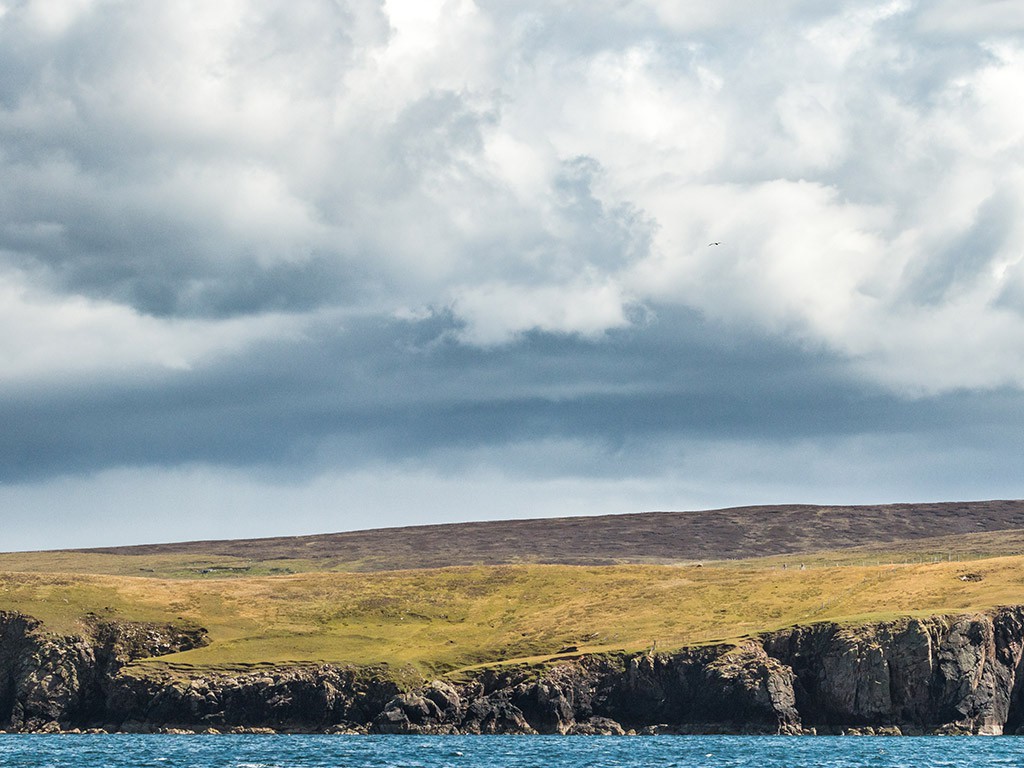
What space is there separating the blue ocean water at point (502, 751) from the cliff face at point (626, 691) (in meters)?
6.29

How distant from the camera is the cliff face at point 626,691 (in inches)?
5965

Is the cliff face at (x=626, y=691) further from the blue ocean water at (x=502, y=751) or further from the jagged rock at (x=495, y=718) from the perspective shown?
the blue ocean water at (x=502, y=751)

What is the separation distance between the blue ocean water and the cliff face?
6.29 meters

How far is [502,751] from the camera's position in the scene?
124 meters

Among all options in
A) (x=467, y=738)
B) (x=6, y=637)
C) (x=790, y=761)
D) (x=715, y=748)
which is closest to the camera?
(x=790, y=761)

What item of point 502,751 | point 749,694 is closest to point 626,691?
point 749,694

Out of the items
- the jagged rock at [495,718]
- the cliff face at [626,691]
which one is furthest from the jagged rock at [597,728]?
the jagged rock at [495,718]

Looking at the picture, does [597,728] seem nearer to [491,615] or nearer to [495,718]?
[495,718]

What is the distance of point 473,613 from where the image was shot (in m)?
199

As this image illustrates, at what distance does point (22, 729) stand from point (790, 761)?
87.1m

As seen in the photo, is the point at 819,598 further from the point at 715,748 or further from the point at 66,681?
the point at 66,681

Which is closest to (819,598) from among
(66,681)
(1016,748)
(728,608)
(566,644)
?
(728,608)

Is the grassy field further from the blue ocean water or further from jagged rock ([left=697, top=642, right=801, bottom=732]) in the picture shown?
the blue ocean water

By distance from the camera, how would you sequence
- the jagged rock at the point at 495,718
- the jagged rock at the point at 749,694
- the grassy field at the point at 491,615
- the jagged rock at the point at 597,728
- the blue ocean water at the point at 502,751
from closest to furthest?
the blue ocean water at the point at 502,751 < the jagged rock at the point at 749,694 < the jagged rock at the point at 597,728 < the jagged rock at the point at 495,718 < the grassy field at the point at 491,615
